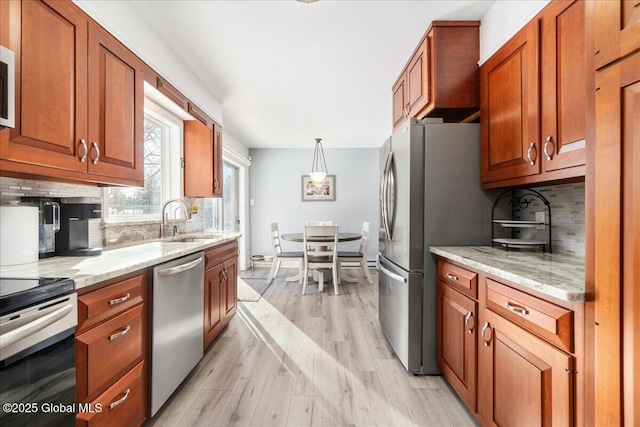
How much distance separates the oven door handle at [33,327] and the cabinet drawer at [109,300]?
0.09m

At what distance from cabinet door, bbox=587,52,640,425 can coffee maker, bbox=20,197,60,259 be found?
233 cm

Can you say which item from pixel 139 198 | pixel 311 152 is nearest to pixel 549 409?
pixel 139 198

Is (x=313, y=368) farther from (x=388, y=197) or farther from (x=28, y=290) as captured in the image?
(x=28, y=290)

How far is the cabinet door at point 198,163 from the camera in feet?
10.2

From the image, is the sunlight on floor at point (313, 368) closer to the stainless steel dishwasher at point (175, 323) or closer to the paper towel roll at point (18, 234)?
the stainless steel dishwasher at point (175, 323)

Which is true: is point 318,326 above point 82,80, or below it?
below

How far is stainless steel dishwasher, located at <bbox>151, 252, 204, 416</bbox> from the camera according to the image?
1550 millimetres

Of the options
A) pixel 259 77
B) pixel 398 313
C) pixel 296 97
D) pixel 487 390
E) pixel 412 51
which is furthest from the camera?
pixel 296 97

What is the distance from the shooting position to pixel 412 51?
2363 millimetres

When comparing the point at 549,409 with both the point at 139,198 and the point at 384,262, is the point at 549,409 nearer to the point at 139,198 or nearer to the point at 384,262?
the point at 384,262

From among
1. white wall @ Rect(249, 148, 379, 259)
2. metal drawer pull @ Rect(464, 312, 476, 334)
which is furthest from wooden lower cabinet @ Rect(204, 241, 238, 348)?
white wall @ Rect(249, 148, 379, 259)

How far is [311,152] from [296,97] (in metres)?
2.73

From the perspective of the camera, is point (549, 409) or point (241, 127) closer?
point (549, 409)

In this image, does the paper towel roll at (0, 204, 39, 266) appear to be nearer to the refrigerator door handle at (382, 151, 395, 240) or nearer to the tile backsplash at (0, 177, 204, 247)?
the tile backsplash at (0, 177, 204, 247)
